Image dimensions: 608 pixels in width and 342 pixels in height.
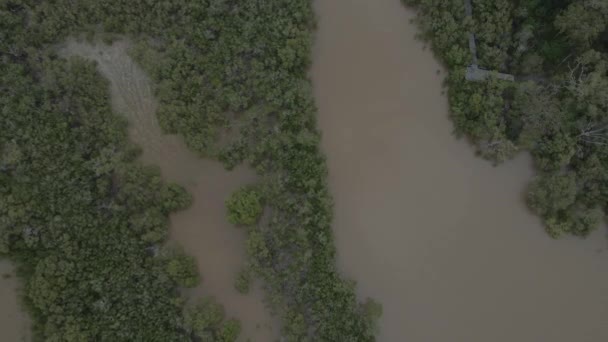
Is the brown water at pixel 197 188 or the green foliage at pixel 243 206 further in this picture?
the brown water at pixel 197 188

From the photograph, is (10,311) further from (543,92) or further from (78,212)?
(543,92)

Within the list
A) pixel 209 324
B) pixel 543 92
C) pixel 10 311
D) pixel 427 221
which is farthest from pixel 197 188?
pixel 543 92

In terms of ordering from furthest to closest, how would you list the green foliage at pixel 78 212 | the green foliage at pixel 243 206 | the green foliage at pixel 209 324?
1. the green foliage at pixel 243 206
2. the green foliage at pixel 209 324
3. the green foliage at pixel 78 212

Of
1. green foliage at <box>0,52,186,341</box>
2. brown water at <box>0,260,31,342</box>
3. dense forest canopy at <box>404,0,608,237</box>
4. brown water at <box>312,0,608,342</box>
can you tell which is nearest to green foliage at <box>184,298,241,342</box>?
green foliage at <box>0,52,186,341</box>

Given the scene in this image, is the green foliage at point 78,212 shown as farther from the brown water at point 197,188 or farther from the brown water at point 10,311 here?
the brown water at point 197,188

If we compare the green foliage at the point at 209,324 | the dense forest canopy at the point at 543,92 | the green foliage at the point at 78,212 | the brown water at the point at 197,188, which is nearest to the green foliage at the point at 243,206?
the brown water at the point at 197,188

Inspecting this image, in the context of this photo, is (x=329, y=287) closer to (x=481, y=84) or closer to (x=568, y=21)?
(x=481, y=84)

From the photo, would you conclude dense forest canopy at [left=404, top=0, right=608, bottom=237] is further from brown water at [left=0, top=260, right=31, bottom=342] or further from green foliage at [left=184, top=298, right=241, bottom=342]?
brown water at [left=0, top=260, right=31, bottom=342]
